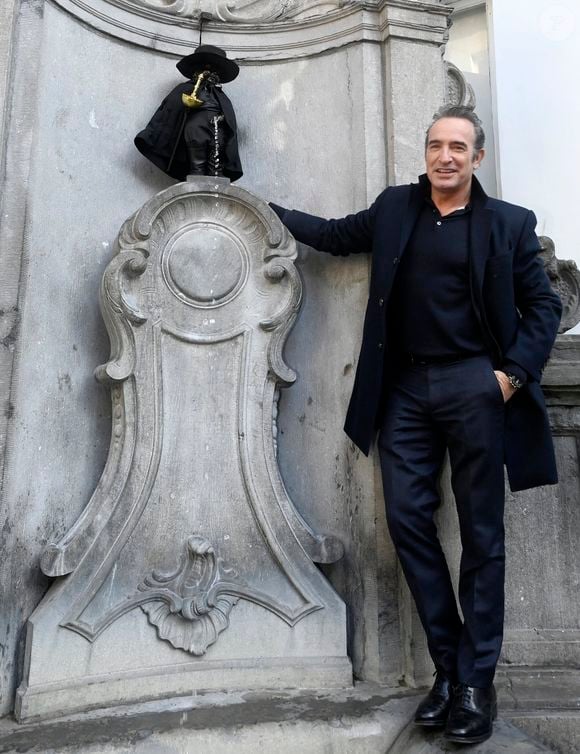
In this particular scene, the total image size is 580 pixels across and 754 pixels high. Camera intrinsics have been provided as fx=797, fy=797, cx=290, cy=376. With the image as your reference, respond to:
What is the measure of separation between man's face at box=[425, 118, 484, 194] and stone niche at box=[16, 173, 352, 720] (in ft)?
2.09

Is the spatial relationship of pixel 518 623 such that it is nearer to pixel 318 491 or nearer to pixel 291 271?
pixel 318 491

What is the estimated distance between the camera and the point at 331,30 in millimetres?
3162

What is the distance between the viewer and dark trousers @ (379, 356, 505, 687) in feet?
7.37

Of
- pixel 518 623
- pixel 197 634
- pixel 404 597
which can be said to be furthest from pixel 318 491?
pixel 518 623

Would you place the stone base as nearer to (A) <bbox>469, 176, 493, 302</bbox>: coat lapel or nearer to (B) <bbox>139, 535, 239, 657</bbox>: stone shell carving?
(B) <bbox>139, 535, 239, 657</bbox>: stone shell carving

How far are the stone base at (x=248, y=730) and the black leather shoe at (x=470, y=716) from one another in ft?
0.10

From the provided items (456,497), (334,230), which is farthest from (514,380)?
(334,230)

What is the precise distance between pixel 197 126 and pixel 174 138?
0.34 ft

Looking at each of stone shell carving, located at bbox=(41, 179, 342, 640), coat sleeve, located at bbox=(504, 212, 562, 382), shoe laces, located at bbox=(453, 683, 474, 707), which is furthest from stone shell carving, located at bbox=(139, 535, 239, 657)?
coat sleeve, located at bbox=(504, 212, 562, 382)

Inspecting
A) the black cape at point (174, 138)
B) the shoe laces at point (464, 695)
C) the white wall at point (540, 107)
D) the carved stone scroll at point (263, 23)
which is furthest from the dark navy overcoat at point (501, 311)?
the white wall at point (540, 107)

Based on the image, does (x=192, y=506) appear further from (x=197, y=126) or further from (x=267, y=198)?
(x=197, y=126)

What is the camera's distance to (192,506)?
2.68 meters

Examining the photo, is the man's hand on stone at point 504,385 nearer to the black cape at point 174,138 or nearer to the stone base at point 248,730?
the stone base at point 248,730

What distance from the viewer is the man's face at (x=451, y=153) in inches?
94.2
